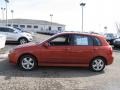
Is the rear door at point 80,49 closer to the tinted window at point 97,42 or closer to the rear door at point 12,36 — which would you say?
the tinted window at point 97,42

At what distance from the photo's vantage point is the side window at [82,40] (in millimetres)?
11820

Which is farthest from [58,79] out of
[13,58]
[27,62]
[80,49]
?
[13,58]

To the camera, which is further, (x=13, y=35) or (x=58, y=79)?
(x=13, y=35)

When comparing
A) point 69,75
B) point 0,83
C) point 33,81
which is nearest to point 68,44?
point 69,75

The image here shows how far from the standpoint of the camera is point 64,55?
11.6 m

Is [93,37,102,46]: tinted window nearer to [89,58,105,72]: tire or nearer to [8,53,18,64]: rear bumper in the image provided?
[89,58,105,72]: tire

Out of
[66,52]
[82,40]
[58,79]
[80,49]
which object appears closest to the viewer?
[58,79]

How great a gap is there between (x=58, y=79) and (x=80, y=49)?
6.86ft

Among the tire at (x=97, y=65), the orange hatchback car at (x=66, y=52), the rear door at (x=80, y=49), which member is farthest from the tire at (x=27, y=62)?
the tire at (x=97, y=65)

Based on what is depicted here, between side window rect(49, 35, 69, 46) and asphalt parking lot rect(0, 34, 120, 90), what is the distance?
1.12 meters

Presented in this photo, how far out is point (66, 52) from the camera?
1162cm

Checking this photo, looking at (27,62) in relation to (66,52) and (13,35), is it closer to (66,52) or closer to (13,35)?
(66,52)

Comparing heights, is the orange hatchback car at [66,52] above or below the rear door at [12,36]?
below

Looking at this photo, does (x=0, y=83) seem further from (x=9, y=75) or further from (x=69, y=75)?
(x=69, y=75)
